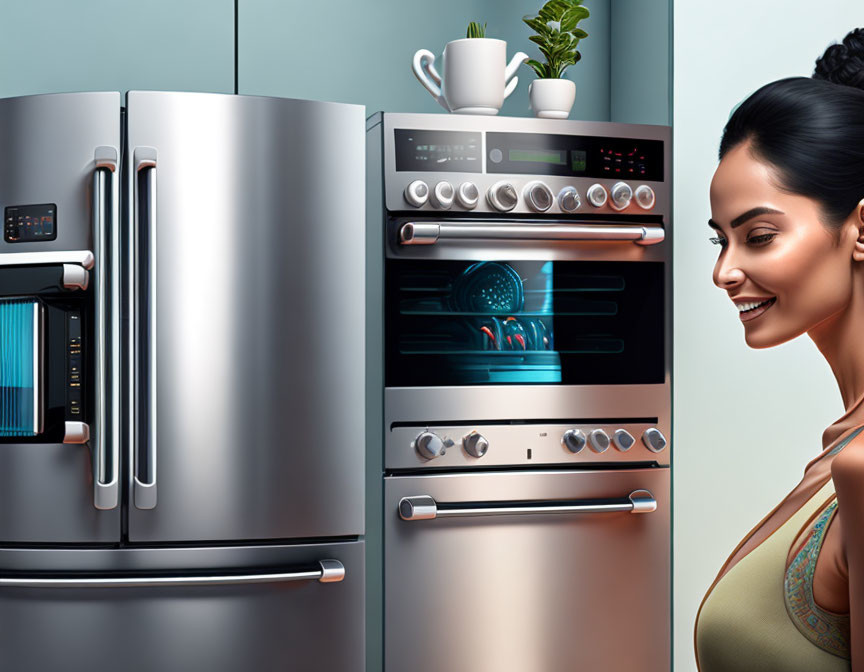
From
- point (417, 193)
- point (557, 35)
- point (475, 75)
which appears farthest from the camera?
point (557, 35)

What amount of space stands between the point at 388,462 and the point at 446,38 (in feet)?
3.88

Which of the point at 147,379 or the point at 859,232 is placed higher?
the point at 859,232

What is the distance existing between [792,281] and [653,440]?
50.3 inches

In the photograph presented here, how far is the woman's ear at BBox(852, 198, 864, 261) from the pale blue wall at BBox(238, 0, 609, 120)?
1.74m

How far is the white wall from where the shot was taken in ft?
6.69

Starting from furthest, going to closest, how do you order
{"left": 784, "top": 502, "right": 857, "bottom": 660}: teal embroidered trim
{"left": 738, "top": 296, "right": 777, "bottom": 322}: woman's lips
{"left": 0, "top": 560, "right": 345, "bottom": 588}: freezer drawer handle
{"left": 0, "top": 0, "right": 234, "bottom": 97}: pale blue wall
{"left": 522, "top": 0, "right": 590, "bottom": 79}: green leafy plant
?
{"left": 0, "top": 0, "right": 234, "bottom": 97}: pale blue wall → {"left": 522, "top": 0, "right": 590, "bottom": 79}: green leafy plant → {"left": 0, "top": 560, "right": 345, "bottom": 588}: freezer drawer handle → {"left": 738, "top": 296, "right": 777, "bottom": 322}: woman's lips → {"left": 784, "top": 502, "right": 857, "bottom": 660}: teal embroidered trim

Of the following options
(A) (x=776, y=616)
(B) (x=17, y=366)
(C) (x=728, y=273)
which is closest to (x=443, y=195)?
(B) (x=17, y=366)

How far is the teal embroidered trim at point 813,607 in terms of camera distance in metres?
0.69

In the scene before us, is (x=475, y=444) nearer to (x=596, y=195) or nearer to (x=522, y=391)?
(x=522, y=391)

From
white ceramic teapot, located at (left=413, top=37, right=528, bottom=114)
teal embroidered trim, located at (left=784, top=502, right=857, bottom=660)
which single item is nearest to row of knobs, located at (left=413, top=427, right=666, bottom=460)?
white ceramic teapot, located at (left=413, top=37, right=528, bottom=114)

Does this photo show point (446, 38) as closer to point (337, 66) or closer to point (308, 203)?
point (337, 66)

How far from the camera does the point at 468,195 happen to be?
1.87 metres

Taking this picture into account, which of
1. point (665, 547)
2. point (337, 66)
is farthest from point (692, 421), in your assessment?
point (337, 66)

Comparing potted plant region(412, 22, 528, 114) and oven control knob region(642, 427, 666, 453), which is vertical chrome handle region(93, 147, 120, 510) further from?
oven control knob region(642, 427, 666, 453)
